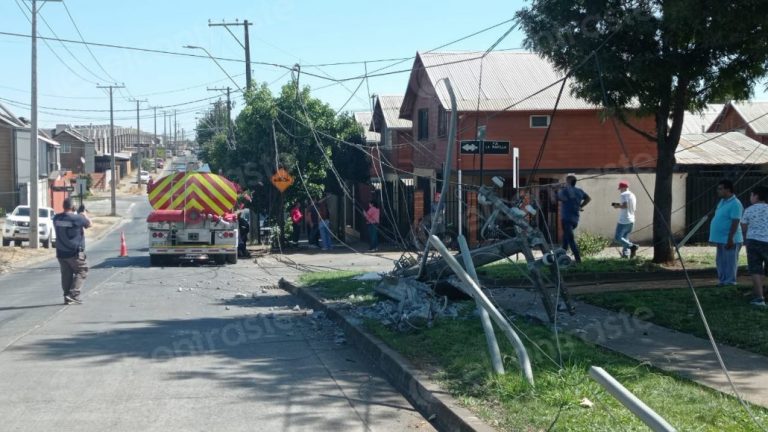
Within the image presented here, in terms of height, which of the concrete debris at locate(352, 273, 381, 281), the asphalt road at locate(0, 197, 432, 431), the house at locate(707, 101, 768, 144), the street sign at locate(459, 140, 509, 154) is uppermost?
the house at locate(707, 101, 768, 144)

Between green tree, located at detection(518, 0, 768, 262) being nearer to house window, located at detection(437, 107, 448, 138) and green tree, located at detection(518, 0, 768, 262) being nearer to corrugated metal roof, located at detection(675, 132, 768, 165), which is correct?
corrugated metal roof, located at detection(675, 132, 768, 165)

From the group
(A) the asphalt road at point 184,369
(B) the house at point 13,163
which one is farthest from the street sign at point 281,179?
(B) the house at point 13,163

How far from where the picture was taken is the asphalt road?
6.83 metres

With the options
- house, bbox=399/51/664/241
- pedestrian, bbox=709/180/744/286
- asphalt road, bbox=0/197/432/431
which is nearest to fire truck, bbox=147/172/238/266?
house, bbox=399/51/664/241

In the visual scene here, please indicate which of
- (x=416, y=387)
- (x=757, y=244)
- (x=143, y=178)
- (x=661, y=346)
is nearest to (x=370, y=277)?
(x=757, y=244)

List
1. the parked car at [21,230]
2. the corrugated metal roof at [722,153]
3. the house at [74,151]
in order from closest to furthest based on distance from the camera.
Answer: the corrugated metal roof at [722,153] → the parked car at [21,230] → the house at [74,151]

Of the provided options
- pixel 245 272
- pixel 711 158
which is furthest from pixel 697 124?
pixel 245 272

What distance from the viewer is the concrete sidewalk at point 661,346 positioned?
6.97m

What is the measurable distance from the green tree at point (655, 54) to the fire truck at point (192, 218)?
11716 millimetres

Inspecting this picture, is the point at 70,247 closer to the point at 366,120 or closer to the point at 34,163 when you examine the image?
the point at 34,163

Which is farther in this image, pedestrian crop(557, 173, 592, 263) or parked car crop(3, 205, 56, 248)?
parked car crop(3, 205, 56, 248)

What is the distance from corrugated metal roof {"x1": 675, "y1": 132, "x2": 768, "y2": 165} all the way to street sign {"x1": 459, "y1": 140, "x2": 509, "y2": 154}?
9161mm

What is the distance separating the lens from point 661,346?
8492mm

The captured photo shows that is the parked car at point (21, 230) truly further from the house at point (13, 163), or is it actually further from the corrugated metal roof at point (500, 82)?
the house at point (13, 163)
